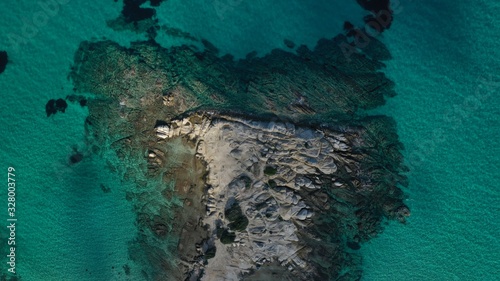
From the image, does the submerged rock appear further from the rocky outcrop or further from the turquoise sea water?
the rocky outcrop

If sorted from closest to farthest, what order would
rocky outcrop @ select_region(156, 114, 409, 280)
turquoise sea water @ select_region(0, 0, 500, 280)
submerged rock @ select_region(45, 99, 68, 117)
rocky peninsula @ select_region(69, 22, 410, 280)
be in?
1. rocky outcrop @ select_region(156, 114, 409, 280)
2. rocky peninsula @ select_region(69, 22, 410, 280)
3. turquoise sea water @ select_region(0, 0, 500, 280)
4. submerged rock @ select_region(45, 99, 68, 117)

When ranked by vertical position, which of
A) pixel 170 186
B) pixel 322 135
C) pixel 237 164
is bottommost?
pixel 170 186

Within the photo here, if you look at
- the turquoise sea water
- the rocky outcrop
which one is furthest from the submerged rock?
the rocky outcrop

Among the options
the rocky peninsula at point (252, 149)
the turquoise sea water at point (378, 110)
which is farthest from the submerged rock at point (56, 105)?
the rocky peninsula at point (252, 149)

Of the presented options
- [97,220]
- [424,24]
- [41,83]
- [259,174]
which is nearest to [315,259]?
[259,174]

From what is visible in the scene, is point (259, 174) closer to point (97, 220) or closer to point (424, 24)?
point (97, 220)

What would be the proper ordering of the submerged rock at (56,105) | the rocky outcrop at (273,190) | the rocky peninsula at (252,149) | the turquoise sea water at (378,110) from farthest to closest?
1. the submerged rock at (56,105)
2. the turquoise sea water at (378,110)
3. the rocky peninsula at (252,149)
4. the rocky outcrop at (273,190)

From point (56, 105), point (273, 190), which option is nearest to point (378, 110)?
point (273, 190)

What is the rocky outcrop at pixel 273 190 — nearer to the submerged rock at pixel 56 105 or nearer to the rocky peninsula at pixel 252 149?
the rocky peninsula at pixel 252 149
